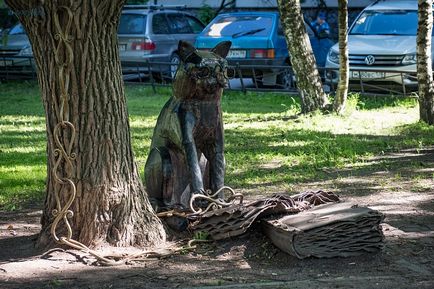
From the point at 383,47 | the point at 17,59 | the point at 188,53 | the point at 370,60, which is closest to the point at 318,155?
the point at 188,53

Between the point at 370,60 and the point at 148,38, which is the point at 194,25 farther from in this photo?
the point at 370,60

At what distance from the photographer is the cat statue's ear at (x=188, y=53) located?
6.66 m

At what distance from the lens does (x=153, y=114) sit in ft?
50.9

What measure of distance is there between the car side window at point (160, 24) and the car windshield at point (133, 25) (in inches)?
12.4

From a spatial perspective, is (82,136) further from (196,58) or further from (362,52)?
(362,52)

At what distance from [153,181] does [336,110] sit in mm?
7808

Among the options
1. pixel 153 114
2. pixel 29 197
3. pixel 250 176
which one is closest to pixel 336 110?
pixel 153 114

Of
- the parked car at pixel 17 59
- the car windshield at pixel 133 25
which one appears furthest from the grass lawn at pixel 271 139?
the car windshield at pixel 133 25

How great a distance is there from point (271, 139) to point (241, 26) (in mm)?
8704

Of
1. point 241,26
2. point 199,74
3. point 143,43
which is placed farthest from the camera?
point 143,43

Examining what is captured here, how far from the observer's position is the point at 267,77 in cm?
1892

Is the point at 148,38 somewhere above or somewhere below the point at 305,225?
above

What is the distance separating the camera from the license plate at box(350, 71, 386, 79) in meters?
16.9

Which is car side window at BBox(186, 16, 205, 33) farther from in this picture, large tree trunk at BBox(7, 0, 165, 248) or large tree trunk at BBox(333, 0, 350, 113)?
large tree trunk at BBox(7, 0, 165, 248)
